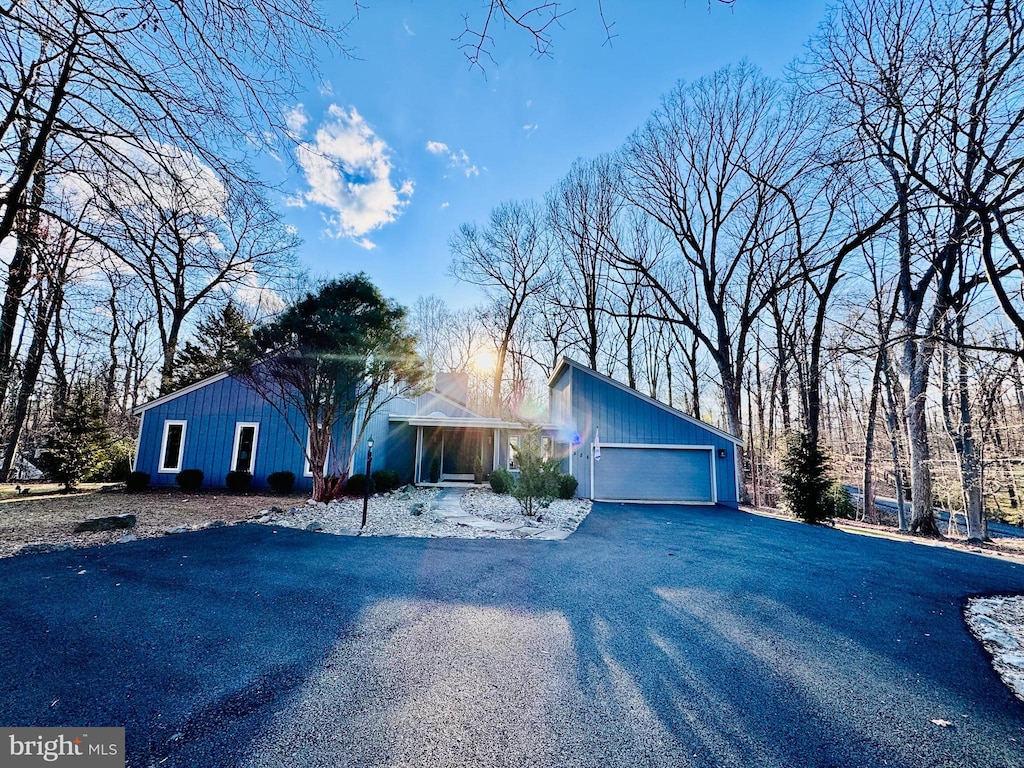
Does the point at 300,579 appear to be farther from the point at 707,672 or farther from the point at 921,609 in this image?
the point at 921,609

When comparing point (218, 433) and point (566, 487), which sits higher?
point (218, 433)

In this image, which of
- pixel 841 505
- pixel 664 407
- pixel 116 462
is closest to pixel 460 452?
pixel 664 407

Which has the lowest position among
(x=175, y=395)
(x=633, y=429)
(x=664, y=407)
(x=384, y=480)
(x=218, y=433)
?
(x=384, y=480)

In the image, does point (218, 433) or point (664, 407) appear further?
point (664, 407)

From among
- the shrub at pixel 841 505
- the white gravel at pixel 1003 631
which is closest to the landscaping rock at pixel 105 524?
the white gravel at pixel 1003 631

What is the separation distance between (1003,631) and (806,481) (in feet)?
26.9

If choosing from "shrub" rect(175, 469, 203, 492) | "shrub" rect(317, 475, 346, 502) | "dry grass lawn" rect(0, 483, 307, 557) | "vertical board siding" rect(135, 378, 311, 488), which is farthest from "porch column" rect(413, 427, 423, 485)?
"shrub" rect(175, 469, 203, 492)

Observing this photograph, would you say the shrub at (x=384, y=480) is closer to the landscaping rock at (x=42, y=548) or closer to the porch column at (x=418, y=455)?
the porch column at (x=418, y=455)

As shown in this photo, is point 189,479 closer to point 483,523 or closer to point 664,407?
point 483,523

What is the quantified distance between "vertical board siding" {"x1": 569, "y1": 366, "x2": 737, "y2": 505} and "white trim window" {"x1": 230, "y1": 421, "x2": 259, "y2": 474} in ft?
31.2

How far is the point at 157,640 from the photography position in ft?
9.70

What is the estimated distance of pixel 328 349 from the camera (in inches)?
349

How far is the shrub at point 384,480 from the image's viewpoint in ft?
38.0

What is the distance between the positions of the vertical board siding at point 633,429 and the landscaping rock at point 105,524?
1028 centimetres
